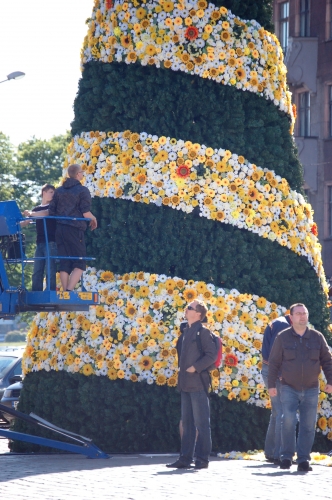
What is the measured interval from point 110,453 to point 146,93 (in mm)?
4256

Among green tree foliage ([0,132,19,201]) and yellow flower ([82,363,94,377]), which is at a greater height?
green tree foliage ([0,132,19,201])

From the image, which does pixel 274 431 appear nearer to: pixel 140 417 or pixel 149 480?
pixel 140 417

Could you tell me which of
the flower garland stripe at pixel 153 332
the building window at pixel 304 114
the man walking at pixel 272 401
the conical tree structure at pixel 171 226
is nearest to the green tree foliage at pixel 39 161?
the building window at pixel 304 114

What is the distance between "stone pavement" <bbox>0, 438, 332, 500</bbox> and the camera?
10.0 metres

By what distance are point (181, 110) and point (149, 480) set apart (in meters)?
5.33

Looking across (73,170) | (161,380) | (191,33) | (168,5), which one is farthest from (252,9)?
(161,380)

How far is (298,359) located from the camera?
12367 millimetres

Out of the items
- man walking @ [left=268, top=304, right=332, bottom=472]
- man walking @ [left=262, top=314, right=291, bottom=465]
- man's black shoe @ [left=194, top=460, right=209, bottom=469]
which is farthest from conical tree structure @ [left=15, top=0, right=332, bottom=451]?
man walking @ [left=268, top=304, right=332, bottom=472]

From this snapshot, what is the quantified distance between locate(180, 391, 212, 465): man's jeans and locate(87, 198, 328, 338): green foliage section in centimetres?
234

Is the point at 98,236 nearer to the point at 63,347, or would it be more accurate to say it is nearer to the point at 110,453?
the point at 63,347

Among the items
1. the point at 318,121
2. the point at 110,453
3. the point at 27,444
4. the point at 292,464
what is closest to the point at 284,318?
the point at 292,464

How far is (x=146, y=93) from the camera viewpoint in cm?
1493

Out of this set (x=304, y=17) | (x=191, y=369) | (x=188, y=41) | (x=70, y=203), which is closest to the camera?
(x=191, y=369)

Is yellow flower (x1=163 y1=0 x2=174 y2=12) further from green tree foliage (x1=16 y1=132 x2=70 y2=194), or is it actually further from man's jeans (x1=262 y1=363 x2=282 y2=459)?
green tree foliage (x1=16 y1=132 x2=70 y2=194)
